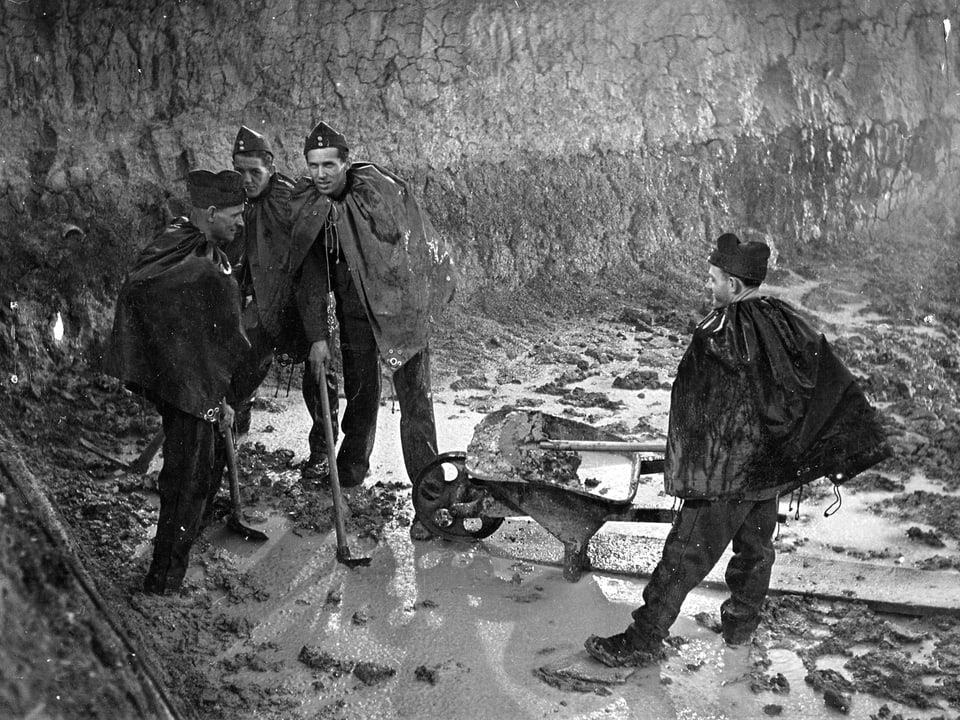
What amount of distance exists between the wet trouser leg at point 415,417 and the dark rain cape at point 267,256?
558 millimetres

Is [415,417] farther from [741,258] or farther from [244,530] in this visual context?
[741,258]

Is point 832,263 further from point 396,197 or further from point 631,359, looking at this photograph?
point 396,197

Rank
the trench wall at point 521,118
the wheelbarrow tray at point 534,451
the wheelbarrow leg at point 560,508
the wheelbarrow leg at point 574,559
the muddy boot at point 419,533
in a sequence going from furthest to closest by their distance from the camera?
the trench wall at point 521,118
the muddy boot at point 419,533
the wheelbarrow tray at point 534,451
the wheelbarrow leg at point 574,559
the wheelbarrow leg at point 560,508

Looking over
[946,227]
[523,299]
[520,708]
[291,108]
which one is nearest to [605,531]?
[520,708]

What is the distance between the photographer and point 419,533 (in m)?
4.00

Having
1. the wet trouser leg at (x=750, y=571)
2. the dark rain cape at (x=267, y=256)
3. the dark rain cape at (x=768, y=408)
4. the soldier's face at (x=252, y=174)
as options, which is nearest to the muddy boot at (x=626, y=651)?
the wet trouser leg at (x=750, y=571)

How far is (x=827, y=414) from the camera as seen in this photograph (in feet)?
9.53

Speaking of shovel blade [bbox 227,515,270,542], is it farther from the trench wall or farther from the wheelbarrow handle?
the trench wall

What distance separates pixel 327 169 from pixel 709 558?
202 centimetres

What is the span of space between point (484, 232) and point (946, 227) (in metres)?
4.07

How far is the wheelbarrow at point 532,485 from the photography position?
3422mm

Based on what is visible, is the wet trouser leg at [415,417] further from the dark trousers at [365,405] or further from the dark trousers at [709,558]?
the dark trousers at [709,558]

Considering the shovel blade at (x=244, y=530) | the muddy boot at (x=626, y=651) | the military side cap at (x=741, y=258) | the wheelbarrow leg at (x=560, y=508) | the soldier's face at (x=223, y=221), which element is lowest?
the muddy boot at (x=626, y=651)

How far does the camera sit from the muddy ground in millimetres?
2172
